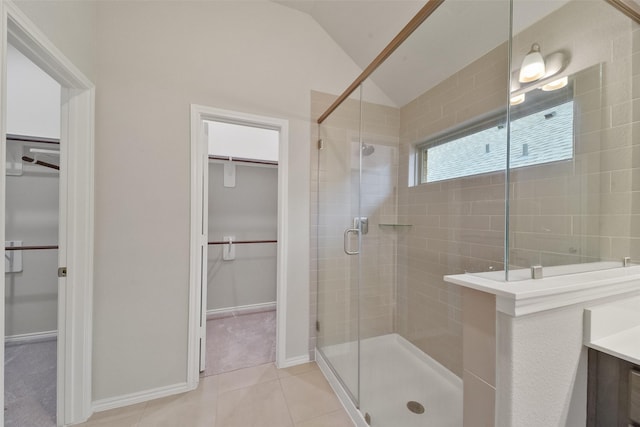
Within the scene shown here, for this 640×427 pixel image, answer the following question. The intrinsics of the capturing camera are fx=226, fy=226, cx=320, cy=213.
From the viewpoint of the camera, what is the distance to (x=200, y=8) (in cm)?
172

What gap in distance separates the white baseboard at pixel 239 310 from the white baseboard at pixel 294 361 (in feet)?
4.09

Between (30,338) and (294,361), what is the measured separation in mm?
2563

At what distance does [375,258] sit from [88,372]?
2.15 meters

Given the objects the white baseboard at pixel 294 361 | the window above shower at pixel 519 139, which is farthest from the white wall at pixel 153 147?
the window above shower at pixel 519 139

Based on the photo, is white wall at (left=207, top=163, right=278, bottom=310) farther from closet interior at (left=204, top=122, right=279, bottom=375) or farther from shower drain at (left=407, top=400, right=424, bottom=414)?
shower drain at (left=407, top=400, right=424, bottom=414)

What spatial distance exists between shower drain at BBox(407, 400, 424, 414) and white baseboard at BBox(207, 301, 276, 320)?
6.76 feet

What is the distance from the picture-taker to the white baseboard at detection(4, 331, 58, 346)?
213cm

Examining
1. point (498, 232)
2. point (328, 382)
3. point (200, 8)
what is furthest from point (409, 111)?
point (328, 382)

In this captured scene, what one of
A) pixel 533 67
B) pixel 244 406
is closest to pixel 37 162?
pixel 244 406

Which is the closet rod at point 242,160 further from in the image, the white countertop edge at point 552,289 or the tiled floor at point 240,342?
the white countertop edge at point 552,289

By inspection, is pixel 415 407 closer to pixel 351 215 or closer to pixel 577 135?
pixel 351 215

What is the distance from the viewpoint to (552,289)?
640 millimetres

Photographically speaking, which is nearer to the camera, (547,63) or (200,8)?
(547,63)

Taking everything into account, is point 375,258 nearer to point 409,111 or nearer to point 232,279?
point 409,111
